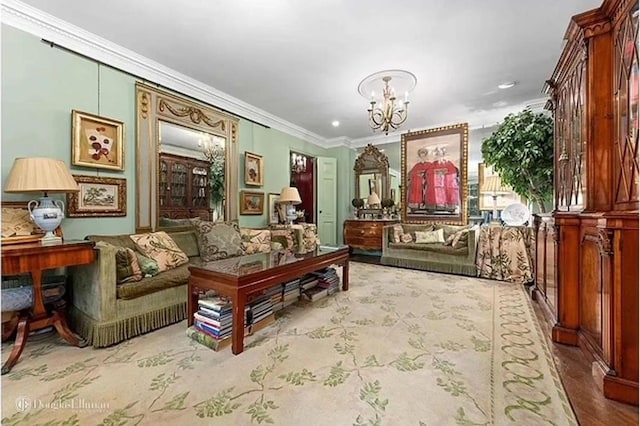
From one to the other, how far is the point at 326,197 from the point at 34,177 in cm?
461

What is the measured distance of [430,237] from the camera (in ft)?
15.2

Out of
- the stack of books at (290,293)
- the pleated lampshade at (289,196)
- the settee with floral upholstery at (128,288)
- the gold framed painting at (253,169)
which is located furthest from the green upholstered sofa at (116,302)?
the pleated lampshade at (289,196)

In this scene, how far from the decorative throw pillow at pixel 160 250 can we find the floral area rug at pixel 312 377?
0.63m

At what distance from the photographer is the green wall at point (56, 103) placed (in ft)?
7.23

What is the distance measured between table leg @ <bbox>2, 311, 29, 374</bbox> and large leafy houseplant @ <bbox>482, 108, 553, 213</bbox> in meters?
4.90

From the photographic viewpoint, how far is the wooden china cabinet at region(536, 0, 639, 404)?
4.66 ft

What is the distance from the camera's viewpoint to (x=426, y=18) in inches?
92.0

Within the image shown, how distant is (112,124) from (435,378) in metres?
3.54

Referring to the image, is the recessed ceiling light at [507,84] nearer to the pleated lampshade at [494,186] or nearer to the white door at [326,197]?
the pleated lampshade at [494,186]

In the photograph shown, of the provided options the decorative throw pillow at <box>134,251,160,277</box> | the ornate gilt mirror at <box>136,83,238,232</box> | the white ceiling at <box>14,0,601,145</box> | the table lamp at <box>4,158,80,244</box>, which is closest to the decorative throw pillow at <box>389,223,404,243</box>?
the white ceiling at <box>14,0,601,145</box>

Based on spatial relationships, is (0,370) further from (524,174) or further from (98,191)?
(524,174)

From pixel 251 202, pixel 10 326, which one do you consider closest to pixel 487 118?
pixel 251 202

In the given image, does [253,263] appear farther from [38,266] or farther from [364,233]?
[364,233]

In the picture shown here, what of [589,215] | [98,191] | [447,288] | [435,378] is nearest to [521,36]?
[589,215]
